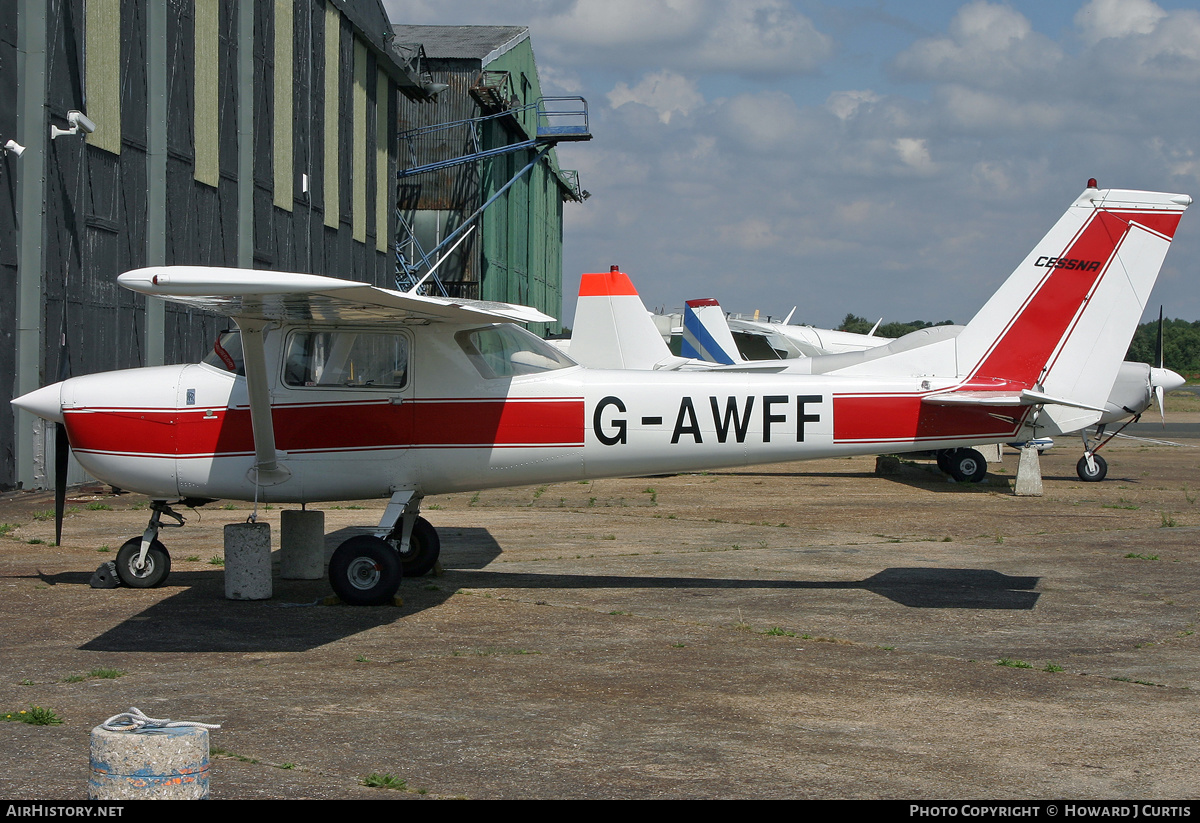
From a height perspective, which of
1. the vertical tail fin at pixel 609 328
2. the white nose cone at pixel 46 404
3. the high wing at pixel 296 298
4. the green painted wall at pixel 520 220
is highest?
the green painted wall at pixel 520 220

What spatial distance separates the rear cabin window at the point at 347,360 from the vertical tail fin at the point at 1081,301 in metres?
4.53

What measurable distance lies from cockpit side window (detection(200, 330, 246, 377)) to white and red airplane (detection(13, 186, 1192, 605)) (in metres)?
0.02

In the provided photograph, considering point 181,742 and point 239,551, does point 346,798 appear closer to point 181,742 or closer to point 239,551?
point 181,742

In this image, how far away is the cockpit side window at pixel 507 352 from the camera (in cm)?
876

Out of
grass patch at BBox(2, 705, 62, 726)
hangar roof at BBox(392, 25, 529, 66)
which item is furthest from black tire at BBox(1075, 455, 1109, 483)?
hangar roof at BBox(392, 25, 529, 66)

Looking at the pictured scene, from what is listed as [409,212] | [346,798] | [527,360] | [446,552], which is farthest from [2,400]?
[409,212]

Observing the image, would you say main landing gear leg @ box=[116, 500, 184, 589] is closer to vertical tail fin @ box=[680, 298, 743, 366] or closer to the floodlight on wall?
the floodlight on wall

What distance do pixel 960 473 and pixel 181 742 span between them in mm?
17111

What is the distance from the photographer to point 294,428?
861 centimetres

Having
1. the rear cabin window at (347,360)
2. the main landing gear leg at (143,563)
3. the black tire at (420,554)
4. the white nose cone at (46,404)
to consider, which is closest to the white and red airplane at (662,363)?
the black tire at (420,554)

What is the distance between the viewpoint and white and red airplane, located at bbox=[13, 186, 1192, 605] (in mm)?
8594

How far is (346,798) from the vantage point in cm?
422

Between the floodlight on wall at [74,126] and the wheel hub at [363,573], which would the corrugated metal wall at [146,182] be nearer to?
the floodlight on wall at [74,126]

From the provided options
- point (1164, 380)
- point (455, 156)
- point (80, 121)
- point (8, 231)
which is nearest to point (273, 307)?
point (8, 231)
